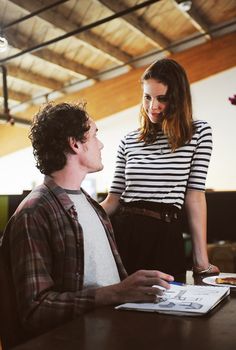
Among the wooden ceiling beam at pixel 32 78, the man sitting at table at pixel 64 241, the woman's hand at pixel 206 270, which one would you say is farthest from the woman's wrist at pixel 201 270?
the wooden ceiling beam at pixel 32 78

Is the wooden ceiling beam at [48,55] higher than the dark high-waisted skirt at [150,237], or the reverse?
the wooden ceiling beam at [48,55]

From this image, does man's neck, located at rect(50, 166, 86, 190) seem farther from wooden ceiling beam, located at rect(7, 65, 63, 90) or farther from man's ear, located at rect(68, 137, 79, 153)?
wooden ceiling beam, located at rect(7, 65, 63, 90)

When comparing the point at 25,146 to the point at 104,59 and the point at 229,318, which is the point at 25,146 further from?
the point at 229,318

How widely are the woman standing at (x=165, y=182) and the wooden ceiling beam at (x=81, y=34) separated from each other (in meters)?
3.52

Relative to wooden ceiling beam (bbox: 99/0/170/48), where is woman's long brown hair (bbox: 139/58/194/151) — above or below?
below

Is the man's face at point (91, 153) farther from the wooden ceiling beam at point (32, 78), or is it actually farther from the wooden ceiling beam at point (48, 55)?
the wooden ceiling beam at point (32, 78)

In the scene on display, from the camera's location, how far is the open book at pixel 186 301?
1.11 metres

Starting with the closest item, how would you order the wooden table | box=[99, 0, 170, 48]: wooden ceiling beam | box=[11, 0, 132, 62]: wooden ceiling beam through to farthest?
1. the wooden table
2. box=[11, 0, 132, 62]: wooden ceiling beam
3. box=[99, 0, 170, 48]: wooden ceiling beam

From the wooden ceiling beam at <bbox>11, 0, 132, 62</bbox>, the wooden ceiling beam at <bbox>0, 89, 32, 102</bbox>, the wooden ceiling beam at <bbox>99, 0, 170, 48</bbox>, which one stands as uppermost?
the wooden ceiling beam at <bbox>99, 0, 170, 48</bbox>

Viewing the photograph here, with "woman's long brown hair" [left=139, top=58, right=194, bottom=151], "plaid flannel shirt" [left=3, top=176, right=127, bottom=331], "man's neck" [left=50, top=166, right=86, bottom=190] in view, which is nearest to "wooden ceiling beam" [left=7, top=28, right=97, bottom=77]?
"woman's long brown hair" [left=139, top=58, right=194, bottom=151]

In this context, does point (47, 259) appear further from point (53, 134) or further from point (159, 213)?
point (159, 213)

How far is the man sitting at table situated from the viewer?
1.17 metres

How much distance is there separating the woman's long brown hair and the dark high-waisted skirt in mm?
269

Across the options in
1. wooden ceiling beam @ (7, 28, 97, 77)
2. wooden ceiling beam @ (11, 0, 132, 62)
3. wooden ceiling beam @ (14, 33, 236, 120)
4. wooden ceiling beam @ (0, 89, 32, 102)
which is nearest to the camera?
wooden ceiling beam @ (11, 0, 132, 62)
